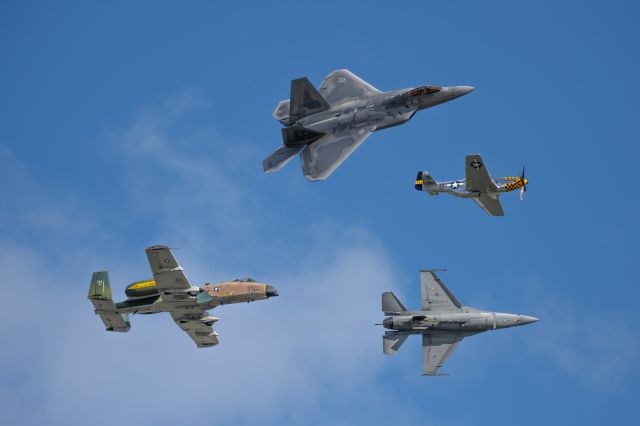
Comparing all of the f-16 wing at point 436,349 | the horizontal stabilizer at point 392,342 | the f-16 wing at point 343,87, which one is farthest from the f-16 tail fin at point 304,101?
the f-16 wing at point 436,349

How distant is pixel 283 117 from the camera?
262 feet

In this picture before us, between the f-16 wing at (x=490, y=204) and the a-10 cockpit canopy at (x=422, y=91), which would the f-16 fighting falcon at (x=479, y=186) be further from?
the a-10 cockpit canopy at (x=422, y=91)

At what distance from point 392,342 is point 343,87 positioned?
18.5 m

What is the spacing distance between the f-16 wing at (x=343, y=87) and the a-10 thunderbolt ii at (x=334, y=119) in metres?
1.17

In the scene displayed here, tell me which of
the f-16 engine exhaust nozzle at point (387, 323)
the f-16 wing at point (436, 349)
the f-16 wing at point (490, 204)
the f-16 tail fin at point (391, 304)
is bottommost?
the f-16 wing at point (436, 349)

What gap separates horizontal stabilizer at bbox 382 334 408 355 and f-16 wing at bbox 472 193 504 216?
1072 cm

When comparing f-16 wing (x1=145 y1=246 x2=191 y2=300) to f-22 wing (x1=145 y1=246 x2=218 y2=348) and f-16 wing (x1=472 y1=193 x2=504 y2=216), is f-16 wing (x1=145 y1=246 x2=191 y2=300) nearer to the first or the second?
f-22 wing (x1=145 y1=246 x2=218 y2=348)

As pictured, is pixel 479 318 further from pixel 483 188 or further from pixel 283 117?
pixel 283 117

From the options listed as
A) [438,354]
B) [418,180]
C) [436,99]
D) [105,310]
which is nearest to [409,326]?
[438,354]

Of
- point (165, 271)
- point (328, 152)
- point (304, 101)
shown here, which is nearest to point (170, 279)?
point (165, 271)

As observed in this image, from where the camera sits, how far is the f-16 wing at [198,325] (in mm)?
80750

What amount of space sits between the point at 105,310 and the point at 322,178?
17.9 metres

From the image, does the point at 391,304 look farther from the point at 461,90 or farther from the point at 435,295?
the point at 461,90

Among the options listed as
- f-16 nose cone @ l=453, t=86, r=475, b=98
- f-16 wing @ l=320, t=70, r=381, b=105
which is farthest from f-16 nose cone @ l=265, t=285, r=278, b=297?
f-16 nose cone @ l=453, t=86, r=475, b=98
